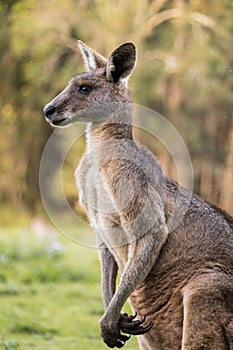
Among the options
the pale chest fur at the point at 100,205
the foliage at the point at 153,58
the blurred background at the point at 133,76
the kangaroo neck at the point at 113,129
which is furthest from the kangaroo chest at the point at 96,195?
the foliage at the point at 153,58

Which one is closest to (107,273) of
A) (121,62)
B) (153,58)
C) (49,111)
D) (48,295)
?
(49,111)

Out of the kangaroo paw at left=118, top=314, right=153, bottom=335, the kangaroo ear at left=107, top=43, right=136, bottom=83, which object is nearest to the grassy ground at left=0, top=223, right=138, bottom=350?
the kangaroo paw at left=118, top=314, right=153, bottom=335

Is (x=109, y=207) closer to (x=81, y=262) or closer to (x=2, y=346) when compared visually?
(x=2, y=346)

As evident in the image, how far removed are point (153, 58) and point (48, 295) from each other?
421 inches

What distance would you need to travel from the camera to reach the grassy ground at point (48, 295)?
253 inches

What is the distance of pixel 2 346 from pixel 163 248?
6.90ft

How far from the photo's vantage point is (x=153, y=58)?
18000 millimetres

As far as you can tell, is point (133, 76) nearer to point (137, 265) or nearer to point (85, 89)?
point (85, 89)

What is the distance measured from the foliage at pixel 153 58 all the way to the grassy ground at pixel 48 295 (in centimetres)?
646

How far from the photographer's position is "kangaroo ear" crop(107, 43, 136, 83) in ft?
14.3

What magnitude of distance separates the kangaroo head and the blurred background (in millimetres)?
10022

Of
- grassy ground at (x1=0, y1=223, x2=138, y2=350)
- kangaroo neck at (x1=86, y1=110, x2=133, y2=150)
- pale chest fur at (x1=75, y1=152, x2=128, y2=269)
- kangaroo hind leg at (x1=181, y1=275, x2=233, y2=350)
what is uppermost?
kangaroo neck at (x1=86, y1=110, x2=133, y2=150)

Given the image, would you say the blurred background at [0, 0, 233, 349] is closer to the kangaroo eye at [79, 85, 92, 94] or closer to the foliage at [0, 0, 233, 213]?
the foliage at [0, 0, 233, 213]

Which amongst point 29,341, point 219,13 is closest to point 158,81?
point 219,13
